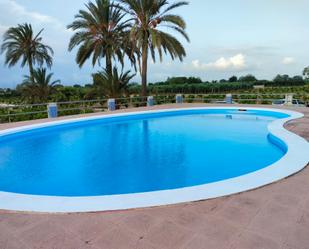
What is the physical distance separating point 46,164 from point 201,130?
5866 mm

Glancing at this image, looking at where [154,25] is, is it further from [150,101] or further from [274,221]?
[274,221]

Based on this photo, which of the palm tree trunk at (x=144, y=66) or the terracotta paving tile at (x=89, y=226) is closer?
the terracotta paving tile at (x=89, y=226)

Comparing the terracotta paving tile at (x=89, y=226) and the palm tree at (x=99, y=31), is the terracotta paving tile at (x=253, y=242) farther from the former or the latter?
the palm tree at (x=99, y=31)

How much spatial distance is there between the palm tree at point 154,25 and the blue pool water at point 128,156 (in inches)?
237

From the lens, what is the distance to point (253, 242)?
2.06 meters

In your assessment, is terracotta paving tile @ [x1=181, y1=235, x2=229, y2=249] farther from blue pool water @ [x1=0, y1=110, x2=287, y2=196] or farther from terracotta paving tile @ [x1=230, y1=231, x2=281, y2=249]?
blue pool water @ [x1=0, y1=110, x2=287, y2=196]

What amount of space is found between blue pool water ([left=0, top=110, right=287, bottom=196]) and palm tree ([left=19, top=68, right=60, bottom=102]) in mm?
7841

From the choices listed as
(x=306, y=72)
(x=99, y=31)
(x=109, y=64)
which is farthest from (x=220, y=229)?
(x=306, y=72)

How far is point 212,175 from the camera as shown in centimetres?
482

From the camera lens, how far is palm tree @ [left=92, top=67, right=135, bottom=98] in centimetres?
1492

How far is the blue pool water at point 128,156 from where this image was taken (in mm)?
4539

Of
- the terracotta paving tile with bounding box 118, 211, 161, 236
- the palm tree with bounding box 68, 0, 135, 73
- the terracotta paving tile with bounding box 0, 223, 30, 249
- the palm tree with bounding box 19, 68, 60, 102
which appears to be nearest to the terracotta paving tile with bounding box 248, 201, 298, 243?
the terracotta paving tile with bounding box 118, 211, 161, 236

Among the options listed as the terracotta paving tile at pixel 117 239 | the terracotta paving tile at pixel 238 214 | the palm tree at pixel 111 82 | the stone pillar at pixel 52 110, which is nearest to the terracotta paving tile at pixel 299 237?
the terracotta paving tile at pixel 238 214

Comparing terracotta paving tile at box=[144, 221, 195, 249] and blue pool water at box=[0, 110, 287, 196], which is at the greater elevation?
terracotta paving tile at box=[144, 221, 195, 249]
